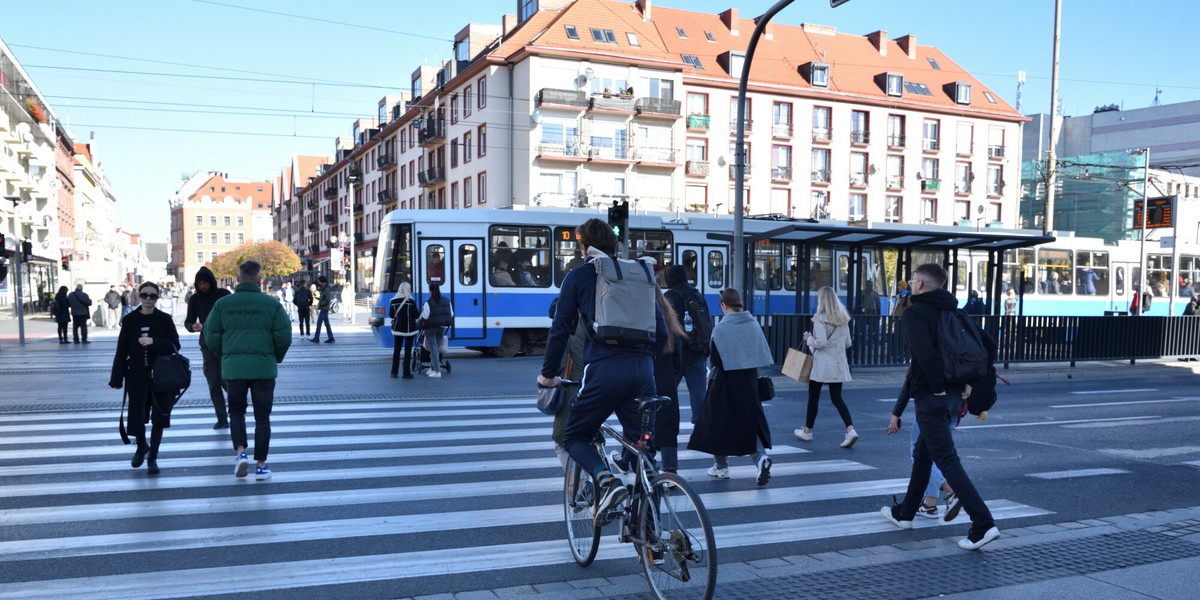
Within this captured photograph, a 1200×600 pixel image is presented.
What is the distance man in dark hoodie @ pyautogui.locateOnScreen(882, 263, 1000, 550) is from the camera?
5531 millimetres

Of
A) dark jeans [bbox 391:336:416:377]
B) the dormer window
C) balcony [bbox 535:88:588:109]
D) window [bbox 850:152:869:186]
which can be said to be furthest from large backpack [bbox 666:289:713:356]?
the dormer window

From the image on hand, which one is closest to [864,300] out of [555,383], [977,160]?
[555,383]

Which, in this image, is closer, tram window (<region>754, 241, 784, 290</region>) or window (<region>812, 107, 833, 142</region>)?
tram window (<region>754, 241, 784, 290</region>)

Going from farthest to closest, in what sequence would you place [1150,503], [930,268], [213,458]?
[213,458], [1150,503], [930,268]

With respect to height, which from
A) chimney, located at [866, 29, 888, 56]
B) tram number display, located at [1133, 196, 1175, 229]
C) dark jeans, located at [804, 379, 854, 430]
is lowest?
dark jeans, located at [804, 379, 854, 430]

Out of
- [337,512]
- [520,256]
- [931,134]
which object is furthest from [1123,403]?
[931,134]

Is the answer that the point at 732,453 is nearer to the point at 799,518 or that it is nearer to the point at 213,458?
the point at 799,518

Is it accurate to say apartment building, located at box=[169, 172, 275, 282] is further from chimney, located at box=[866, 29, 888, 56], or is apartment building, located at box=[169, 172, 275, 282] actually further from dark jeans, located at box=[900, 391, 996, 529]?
dark jeans, located at box=[900, 391, 996, 529]

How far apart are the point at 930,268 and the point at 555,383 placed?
8.61ft

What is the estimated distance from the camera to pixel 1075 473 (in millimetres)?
8141

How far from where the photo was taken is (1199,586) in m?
4.86

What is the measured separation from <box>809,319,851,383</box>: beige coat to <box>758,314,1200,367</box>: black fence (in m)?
6.28

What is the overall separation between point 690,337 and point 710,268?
15.3 metres

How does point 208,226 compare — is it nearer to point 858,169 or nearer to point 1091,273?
point 858,169
